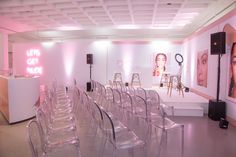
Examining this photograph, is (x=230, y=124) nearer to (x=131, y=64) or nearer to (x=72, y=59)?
(x=131, y=64)

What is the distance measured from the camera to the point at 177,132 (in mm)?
4367

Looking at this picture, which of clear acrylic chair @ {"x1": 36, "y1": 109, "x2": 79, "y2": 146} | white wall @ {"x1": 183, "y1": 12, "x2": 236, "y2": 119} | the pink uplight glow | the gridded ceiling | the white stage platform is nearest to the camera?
clear acrylic chair @ {"x1": 36, "y1": 109, "x2": 79, "y2": 146}

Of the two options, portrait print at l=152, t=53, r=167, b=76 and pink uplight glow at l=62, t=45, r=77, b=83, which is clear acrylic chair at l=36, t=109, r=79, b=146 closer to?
pink uplight glow at l=62, t=45, r=77, b=83

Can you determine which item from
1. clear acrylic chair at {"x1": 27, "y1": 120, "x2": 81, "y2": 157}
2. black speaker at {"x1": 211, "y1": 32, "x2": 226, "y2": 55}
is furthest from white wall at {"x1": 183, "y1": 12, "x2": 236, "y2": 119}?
clear acrylic chair at {"x1": 27, "y1": 120, "x2": 81, "y2": 157}

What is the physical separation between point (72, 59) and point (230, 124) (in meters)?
8.92

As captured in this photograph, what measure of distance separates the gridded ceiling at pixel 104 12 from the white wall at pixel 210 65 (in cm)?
93

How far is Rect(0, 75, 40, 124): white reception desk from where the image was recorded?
495 cm

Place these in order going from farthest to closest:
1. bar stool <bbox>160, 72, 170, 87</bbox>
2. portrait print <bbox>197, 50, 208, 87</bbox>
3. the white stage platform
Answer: bar stool <bbox>160, 72, 170, 87</bbox>, portrait print <bbox>197, 50, 208, 87</bbox>, the white stage platform

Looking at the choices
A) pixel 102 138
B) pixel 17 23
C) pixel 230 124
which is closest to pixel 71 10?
pixel 17 23

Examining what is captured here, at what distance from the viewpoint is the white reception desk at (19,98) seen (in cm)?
495

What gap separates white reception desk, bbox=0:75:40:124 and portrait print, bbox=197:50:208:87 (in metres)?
5.69

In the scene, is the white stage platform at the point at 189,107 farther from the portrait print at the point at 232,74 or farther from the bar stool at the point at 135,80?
the bar stool at the point at 135,80

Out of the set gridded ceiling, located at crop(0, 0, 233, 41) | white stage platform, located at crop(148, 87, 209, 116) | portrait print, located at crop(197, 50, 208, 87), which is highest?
gridded ceiling, located at crop(0, 0, 233, 41)

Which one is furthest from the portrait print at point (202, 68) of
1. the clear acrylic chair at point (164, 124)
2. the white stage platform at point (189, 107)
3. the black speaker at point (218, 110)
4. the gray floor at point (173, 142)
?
the clear acrylic chair at point (164, 124)
